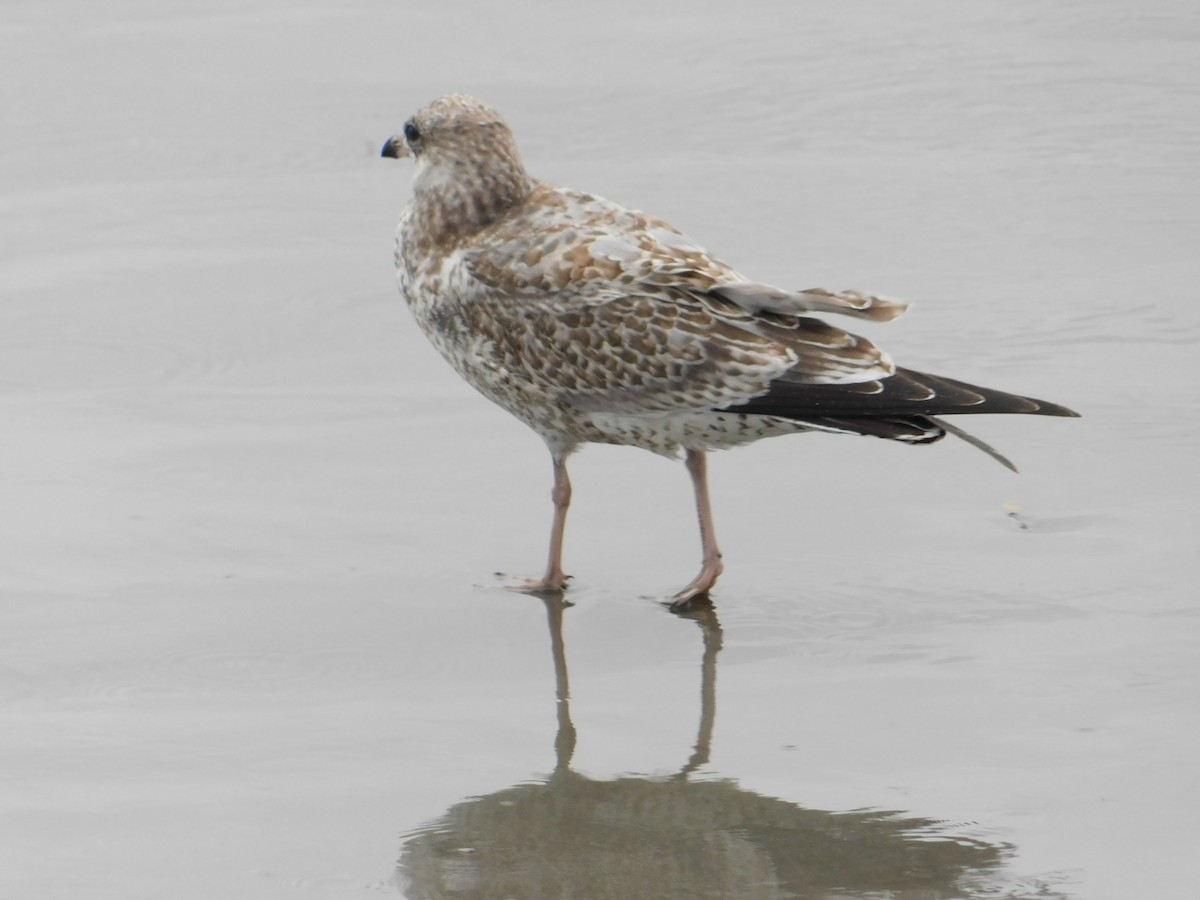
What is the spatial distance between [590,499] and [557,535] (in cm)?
54

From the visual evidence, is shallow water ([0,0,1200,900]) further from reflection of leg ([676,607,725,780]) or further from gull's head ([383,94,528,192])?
gull's head ([383,94,528,192])

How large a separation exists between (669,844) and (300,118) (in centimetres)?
631

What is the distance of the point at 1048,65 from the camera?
33.4ft

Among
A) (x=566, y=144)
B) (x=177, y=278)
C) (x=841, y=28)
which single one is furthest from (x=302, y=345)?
(x=841, y=28)

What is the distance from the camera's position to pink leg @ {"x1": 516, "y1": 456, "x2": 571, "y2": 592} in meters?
5.77

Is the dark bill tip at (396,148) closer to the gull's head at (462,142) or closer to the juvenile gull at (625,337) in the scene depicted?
the gull's head at (462,142)

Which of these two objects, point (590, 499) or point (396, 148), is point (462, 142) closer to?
point (396, 148)

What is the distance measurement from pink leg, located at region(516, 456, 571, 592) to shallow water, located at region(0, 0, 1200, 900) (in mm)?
73

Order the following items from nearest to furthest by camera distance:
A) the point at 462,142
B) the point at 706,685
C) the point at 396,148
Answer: the point at 706,685 < the point at 462,142 < the point at 396,148

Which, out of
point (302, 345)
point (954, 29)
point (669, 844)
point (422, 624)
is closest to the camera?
point (669, 844)

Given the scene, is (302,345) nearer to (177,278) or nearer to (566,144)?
(177,278)

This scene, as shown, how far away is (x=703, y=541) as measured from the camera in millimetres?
5785

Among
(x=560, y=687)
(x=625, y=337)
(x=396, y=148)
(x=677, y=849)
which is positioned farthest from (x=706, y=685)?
(x=396, y=148)

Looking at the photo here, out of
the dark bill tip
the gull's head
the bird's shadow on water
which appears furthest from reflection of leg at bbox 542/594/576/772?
the dark bill tip
